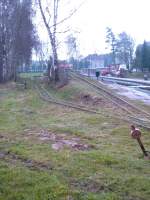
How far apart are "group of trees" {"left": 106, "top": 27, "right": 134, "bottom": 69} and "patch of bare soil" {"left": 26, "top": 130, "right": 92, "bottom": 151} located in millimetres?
85009

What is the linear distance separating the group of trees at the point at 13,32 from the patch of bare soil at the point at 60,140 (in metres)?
38.8

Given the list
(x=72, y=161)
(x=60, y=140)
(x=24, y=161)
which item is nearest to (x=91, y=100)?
(x=60, y=140)

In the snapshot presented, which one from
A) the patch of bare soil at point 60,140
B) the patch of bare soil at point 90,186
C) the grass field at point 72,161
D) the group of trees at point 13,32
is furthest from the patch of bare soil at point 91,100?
the group of trees at point 13,32

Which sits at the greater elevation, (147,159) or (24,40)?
(24,40)

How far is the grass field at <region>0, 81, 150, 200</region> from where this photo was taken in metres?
6.60

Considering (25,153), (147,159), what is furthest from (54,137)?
(147,159)

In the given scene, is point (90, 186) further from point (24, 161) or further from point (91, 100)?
point (91, 100)

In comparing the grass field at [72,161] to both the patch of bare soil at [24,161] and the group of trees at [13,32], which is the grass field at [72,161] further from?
the group of trees at [13,32]

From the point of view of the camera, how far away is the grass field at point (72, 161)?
6.60 m

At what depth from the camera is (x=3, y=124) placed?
14.7 metres

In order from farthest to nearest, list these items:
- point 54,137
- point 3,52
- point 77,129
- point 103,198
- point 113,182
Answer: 1. point 3,52
2. point 77,129
3. point 54,137
4. point 113,182
5. point 103,198

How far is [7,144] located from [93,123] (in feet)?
13.4

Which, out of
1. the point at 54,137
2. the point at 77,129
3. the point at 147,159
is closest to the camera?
the point at 147,159

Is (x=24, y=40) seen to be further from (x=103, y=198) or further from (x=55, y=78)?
(x=103, y=198)
